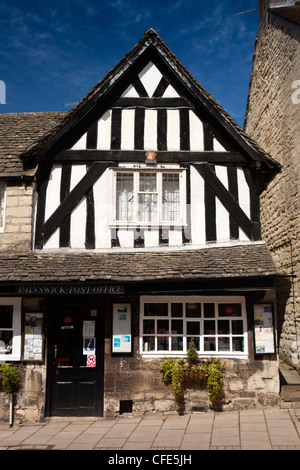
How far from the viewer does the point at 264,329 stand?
25.6 ft

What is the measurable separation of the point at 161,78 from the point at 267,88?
14.8 ft

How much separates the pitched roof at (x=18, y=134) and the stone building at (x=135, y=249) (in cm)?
5

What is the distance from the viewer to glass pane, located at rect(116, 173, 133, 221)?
910 cm

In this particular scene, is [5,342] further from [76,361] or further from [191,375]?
[191,375]

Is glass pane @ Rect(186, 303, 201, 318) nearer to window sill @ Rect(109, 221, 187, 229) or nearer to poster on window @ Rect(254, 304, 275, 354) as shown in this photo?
poster on window @ Rect(254, 304, 275, 354)

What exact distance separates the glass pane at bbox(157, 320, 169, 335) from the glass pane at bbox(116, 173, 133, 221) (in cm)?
236

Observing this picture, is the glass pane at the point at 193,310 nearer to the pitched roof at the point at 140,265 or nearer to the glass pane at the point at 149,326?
the glass pane at the point at 149,326

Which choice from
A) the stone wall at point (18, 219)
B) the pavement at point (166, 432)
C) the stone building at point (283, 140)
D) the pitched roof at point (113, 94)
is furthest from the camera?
the stone building at point (283, 140)

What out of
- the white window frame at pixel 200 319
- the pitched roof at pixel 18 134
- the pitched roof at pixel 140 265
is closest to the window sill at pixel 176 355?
the white window frame at pixel 200 319

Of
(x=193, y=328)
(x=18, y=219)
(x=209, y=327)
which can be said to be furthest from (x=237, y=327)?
(x=18, y=219)

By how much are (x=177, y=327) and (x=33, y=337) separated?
2782 millimetres

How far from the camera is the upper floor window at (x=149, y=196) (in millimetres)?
9000
